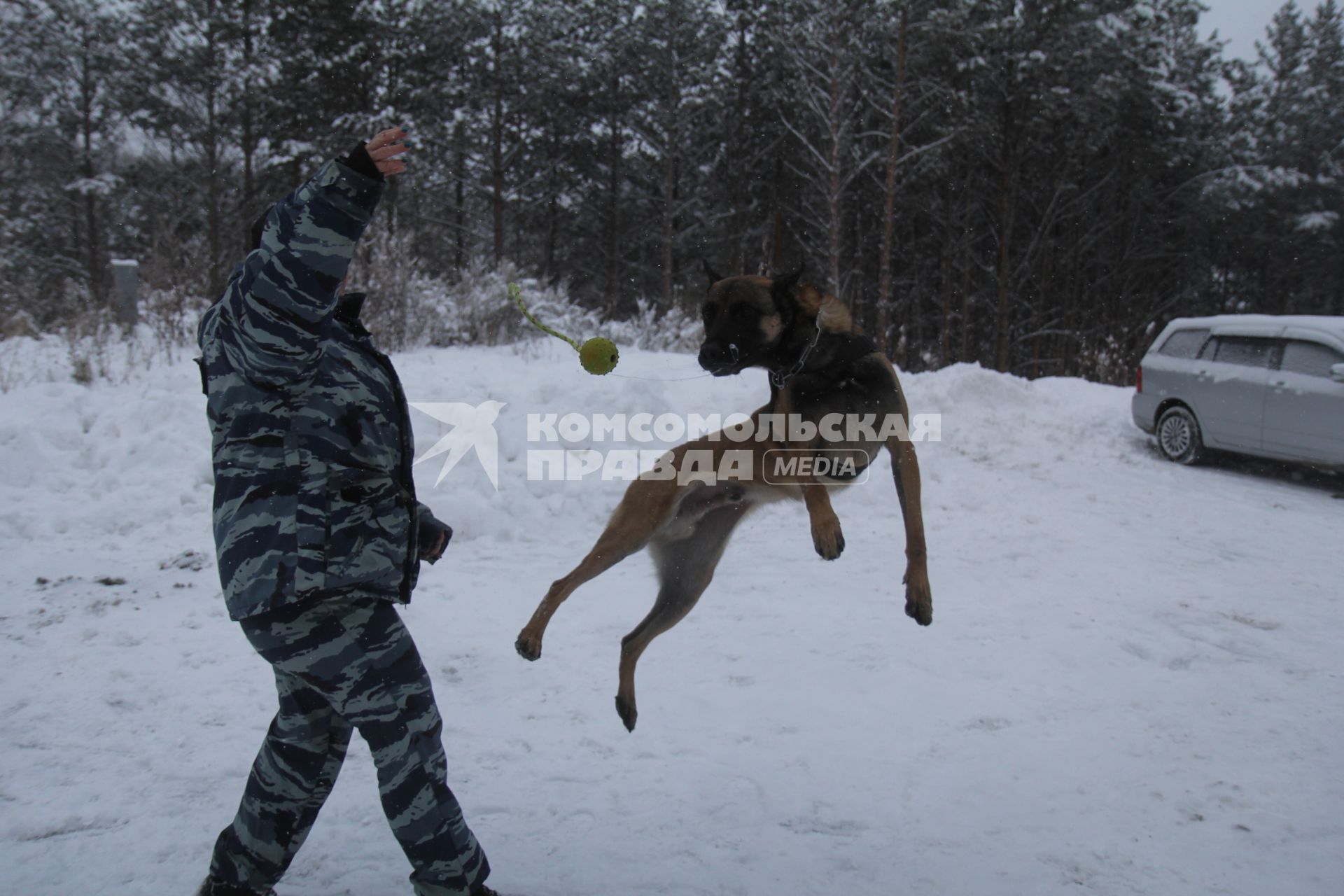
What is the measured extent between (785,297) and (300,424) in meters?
1.65

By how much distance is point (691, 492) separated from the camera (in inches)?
128

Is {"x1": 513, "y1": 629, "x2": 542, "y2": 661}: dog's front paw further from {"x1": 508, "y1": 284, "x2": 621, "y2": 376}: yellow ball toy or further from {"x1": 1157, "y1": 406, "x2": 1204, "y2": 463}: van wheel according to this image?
{"x1": 1157, "y1": 406, "x2": 1204, "y2": 463}: van wheel

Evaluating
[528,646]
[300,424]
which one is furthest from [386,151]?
[528,646]

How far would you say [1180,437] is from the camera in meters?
10.3

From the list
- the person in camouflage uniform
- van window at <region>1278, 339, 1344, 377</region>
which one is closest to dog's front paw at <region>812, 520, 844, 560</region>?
the person in camouflage uniform

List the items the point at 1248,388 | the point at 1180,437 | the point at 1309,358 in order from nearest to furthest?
the point at 1309,358 < the point at 1248,388 < the point at 1180,437

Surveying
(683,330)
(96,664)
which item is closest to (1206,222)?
(683,330)

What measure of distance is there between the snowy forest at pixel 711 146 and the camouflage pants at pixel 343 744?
11.1m

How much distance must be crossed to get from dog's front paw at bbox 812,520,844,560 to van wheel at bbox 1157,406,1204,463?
9.55 meters

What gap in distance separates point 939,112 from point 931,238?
548 centimetres

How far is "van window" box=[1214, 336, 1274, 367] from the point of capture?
952cm

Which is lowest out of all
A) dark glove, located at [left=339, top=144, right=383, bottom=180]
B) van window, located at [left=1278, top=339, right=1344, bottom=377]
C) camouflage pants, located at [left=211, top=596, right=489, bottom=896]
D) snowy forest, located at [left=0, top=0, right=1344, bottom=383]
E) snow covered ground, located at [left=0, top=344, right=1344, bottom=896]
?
snow covered ground, located at [left=0, top=344, right=1344, bottom=896]

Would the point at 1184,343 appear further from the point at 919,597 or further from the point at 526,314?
the point at 526,314

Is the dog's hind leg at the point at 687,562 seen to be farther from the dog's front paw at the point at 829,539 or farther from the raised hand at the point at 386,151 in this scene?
the raised hand at the point at 386,151
